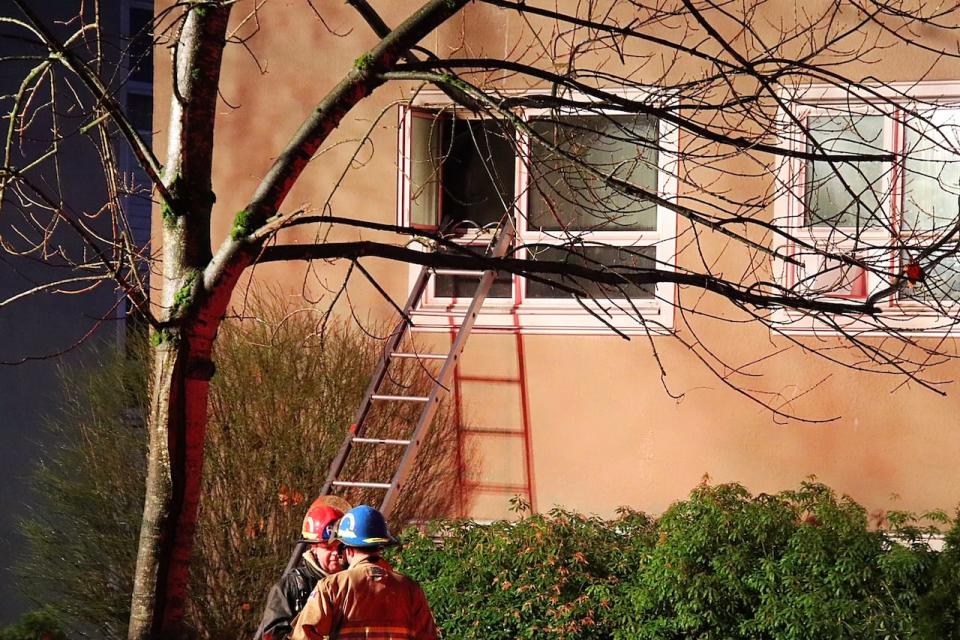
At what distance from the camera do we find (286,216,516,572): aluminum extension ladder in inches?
344

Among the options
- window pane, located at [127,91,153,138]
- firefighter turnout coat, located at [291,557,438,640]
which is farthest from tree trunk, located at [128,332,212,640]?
window pane, located at [127,91,153,138]

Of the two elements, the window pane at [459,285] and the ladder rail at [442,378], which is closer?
the ladder rail at [442,378]

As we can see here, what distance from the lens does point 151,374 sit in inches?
394

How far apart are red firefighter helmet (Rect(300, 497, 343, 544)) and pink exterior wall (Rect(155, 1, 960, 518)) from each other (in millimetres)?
3610

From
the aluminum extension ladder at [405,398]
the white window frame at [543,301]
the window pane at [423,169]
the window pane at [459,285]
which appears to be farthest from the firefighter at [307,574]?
the window pane at [423,169]

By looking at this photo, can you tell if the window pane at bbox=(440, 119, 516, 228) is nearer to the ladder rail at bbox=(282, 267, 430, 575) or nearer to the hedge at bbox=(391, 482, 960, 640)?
the ladder rail at bbox=(282, 267, 430, 575)

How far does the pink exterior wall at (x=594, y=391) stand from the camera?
8.84m

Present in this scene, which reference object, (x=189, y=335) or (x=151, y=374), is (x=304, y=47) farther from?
(x=189, y=335)

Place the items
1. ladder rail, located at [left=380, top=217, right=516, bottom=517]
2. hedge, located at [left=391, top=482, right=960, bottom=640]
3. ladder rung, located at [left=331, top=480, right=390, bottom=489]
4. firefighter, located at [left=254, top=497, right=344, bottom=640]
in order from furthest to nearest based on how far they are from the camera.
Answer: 1. ladder rail, located at [left=380, top=217, right=516, bottom=517]
2. ladder rung, located at [left=331, top=480, right=390, bottom=489]
3. hedge, located at [left=391, top=482, right=960, bottom=640]
4. firefighter, located at [left=254, top=497, right=344, bottom=640]

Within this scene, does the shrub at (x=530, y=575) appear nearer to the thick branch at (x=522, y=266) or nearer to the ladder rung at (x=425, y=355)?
the ladder rung at (x=425, y=355)

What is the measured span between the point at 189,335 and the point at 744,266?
16.7ft

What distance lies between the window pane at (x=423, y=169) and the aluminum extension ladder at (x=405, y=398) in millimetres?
553

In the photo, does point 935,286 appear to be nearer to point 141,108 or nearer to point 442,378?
point 442,378

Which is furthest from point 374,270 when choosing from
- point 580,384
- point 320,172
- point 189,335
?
point 189,335
